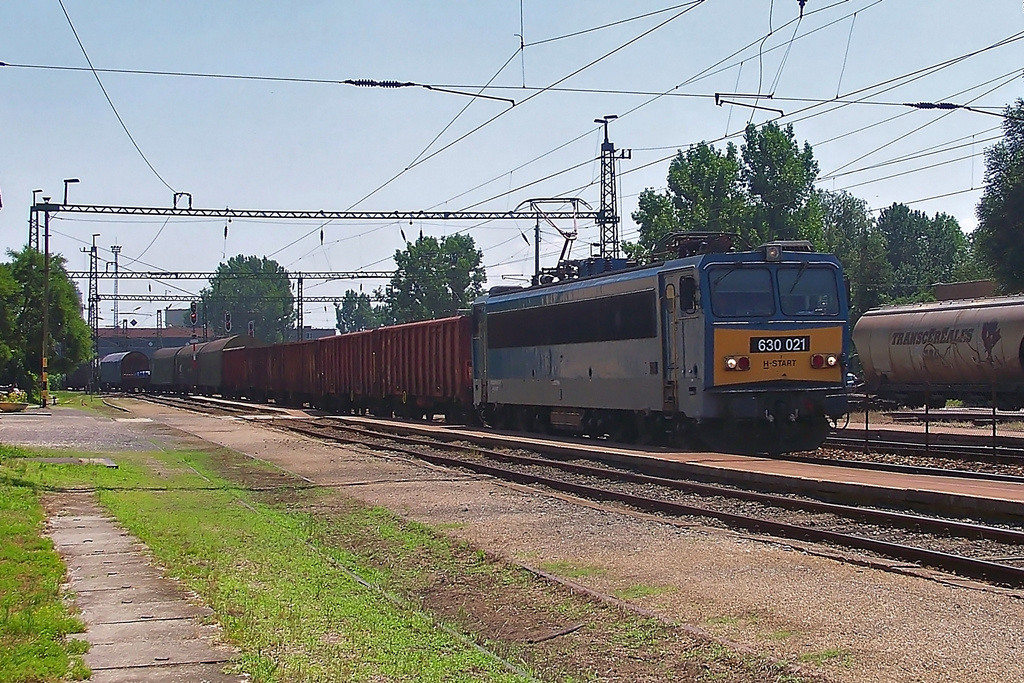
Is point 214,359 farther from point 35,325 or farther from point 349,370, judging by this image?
point 349,370

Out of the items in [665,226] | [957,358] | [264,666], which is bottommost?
[264,666]

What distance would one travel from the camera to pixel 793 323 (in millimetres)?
18750

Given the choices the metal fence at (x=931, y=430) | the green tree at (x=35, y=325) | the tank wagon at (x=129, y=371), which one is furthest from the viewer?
the tank wagon at (x=129, y=371)

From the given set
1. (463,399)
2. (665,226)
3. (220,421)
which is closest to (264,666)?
(463,399)

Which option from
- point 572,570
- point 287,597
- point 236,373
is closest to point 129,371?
point 236,373

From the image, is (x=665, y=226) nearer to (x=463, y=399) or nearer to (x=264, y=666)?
(x=463, y=399)

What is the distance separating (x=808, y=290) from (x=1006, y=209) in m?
33.7

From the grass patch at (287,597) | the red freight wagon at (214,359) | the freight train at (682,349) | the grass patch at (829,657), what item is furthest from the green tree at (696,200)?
the grass patch at (829,657)

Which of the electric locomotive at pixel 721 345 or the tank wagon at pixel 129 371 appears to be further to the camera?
the tank wagon at pixel 129 371

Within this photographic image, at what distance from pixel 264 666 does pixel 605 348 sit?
15.1 metres

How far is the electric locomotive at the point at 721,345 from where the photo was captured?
1827 centimetres

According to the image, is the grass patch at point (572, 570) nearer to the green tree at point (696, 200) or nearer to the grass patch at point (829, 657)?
the grass patch at point (829, 657)

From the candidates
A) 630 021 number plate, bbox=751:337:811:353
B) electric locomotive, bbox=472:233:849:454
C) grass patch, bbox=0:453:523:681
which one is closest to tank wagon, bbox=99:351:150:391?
electric locomotive, bbox=472:233:849:454

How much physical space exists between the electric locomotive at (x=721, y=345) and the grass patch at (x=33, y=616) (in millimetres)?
10394
